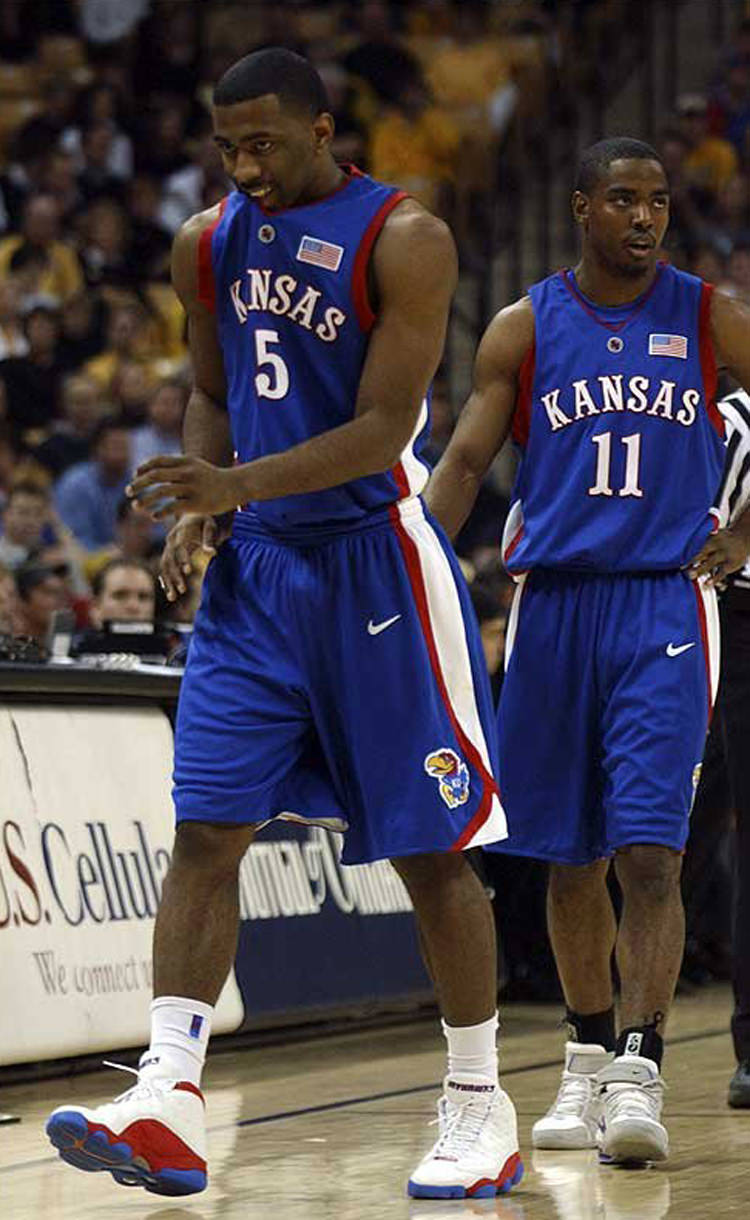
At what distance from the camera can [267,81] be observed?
4.38 meters

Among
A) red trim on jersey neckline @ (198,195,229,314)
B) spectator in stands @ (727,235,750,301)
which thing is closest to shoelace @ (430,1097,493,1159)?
red trim on jersey neckline @ (198,195,229,314)

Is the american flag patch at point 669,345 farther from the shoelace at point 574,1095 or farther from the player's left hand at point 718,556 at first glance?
the shoelace at point 574,1095

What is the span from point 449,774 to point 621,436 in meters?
1.06

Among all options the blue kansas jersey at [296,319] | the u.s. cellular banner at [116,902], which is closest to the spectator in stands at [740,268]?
the u.s. cellular banner at [116,902]

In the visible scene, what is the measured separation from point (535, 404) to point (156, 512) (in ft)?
4.54

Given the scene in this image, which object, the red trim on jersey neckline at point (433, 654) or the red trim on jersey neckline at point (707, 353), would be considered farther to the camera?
the red trim on jersey neckline at point (707, 353)

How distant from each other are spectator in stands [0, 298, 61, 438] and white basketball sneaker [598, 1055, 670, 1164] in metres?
8.93

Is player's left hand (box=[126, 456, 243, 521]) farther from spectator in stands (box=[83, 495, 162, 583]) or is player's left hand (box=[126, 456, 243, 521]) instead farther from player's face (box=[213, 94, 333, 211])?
spectator in stands (box=[83, 495, 162, 583])

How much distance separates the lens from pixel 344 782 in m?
4.65

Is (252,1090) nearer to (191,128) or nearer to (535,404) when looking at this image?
(535,404)

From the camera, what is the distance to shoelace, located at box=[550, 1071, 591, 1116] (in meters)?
5.36

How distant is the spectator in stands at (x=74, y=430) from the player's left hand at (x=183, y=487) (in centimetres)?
840

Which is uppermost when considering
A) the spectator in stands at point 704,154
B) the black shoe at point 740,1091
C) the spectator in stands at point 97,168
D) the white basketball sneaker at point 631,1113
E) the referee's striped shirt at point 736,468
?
the spectator in stands at point 97,168

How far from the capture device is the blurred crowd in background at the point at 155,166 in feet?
40.9
